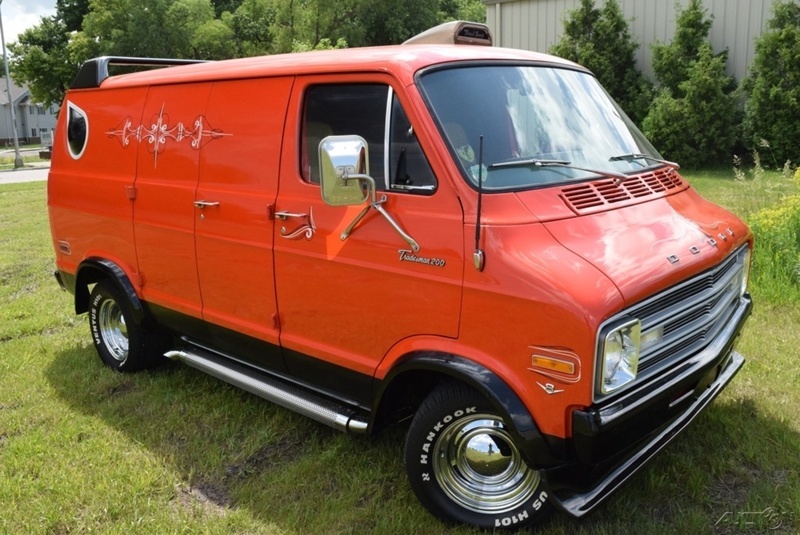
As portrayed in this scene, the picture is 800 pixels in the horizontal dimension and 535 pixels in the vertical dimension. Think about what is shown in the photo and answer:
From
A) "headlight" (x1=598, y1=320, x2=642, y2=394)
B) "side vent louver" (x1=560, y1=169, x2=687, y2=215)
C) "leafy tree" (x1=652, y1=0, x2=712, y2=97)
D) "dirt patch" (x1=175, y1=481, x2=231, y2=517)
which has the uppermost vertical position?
"leafy tree" (x1=652, y1=0, x2=712, y2=97)

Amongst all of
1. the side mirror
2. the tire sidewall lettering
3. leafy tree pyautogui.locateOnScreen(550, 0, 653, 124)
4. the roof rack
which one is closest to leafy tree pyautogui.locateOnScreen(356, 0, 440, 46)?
leafy tree pyautogui.locateOnScreen(550, 0, 653, 124)

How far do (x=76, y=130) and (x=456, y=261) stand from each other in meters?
3.77

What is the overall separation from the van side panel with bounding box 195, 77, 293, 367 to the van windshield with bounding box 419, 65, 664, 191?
1.02 metres

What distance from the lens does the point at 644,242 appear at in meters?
3.19

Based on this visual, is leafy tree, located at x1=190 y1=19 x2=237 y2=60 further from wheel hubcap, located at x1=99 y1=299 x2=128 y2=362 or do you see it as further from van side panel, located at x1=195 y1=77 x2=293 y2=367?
van side panel, located at x1=195 y1=77 x2=293 y2=367

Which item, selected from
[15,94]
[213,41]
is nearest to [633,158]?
[213,41]

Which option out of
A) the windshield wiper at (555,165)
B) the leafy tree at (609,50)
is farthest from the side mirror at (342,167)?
the leafy tree at (609,50)

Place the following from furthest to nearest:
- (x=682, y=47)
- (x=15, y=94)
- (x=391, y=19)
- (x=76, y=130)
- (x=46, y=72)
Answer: (x=15, y=94), (x=46, y=72), (x=391, y=19), (x=682, y=47), (x=76, y=130)

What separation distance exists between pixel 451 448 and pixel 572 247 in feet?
3.73

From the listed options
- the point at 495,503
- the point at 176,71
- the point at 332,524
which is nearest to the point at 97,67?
the point at 176,71

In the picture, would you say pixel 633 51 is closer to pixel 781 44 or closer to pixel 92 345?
pixel 781 44

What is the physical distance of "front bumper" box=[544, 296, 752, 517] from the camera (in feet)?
9.34

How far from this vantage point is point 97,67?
539cm

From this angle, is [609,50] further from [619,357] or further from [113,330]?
[619,357]
